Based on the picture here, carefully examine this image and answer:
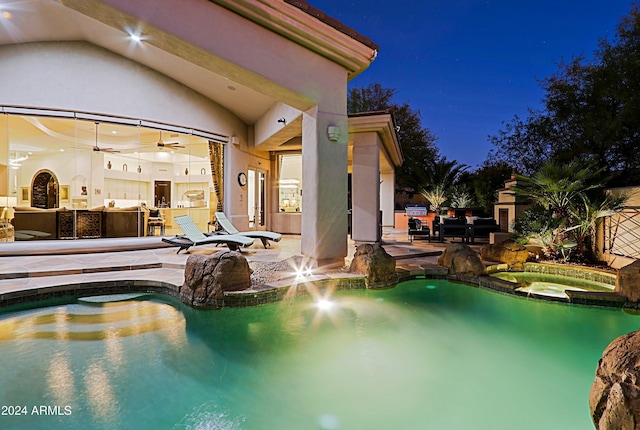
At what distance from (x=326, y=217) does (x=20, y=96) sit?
7.77 m

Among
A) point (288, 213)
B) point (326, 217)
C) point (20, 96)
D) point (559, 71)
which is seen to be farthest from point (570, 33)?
point (20, 96)

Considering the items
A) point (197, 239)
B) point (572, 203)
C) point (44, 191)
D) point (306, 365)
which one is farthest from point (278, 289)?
point (44, 191)

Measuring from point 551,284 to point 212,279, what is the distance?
594cm

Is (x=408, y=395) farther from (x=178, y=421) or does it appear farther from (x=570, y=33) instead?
(x=570, y=33)

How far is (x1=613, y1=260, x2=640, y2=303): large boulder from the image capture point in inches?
177

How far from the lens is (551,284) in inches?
234

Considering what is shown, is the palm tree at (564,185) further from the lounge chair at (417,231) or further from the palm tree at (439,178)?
the palm tree at (439,178)

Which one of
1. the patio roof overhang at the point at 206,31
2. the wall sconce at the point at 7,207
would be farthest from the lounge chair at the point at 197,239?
the wall sconce at the point at 7,207

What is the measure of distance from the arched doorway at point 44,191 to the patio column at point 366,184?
8.39 meters

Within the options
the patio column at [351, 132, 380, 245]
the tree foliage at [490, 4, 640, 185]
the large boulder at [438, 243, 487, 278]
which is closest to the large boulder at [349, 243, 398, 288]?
the large boulder at [438, 243, 487, 278]

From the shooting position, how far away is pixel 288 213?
44.6ft

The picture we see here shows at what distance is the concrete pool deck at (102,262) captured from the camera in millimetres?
5324

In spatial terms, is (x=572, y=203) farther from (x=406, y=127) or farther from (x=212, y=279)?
(x=406, y=127)

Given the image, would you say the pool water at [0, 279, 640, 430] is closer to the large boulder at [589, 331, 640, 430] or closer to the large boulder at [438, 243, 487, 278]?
the large boulder at [589, 331, 640, 430]
